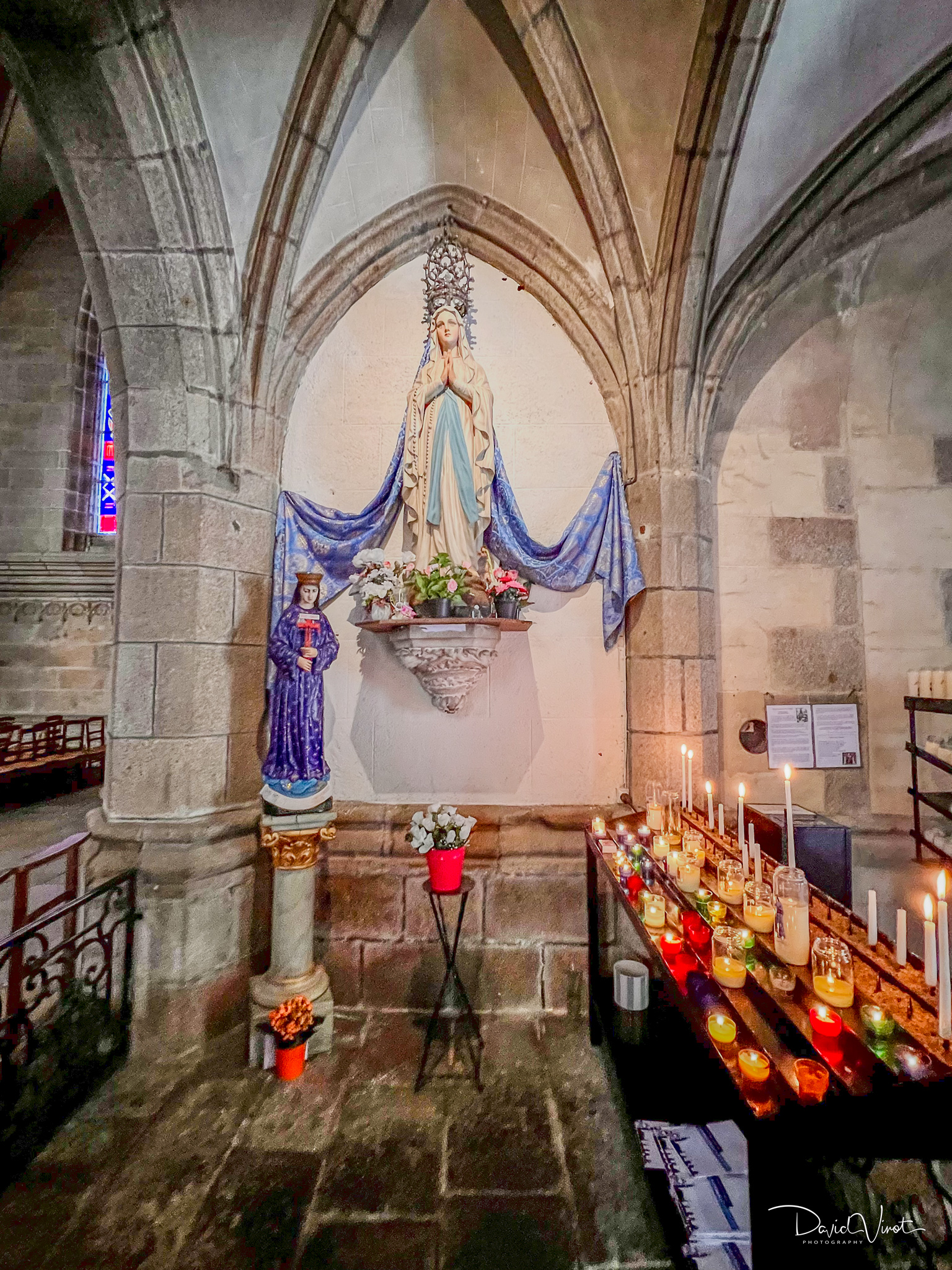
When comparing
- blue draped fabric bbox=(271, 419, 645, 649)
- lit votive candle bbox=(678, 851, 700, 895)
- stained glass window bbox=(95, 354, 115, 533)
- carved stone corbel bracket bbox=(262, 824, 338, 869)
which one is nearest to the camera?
lit votive candle bbox=(678, 851, 700, 895)

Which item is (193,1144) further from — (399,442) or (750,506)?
(750,506)

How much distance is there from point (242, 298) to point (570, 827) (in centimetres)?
411

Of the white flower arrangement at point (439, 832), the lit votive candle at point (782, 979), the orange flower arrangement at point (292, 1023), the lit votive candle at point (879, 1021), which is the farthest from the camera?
the white flower arrangement at point (439, 832)

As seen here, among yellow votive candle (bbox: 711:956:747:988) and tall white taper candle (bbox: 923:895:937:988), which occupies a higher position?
tall white taper candle (bbox: 923:895:937:988)

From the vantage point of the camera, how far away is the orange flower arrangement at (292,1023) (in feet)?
9.52

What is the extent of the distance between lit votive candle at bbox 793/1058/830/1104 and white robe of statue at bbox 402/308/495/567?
299 centimetres

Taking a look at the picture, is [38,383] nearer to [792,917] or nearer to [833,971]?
[792,917]

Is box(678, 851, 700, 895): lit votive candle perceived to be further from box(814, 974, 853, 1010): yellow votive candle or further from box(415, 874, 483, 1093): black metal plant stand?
box(415, 874, 483, 1093): black metal plant stand

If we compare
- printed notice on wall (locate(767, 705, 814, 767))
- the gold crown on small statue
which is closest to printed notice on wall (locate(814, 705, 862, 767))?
printed notice on wall (locate(767, 705, 814, 767))

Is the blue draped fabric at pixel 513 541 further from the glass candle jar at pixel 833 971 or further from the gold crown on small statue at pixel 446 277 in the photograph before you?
the glass candle jar at pixel 833 971

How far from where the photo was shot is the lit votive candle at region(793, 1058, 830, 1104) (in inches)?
50.5

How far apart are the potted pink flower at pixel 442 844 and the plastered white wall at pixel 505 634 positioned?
0.82 meters

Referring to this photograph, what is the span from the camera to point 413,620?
3.42 metres

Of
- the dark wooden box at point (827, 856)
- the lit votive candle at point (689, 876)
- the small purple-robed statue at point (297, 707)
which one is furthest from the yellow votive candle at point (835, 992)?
the small purple-robed statue at point (297, 707)
